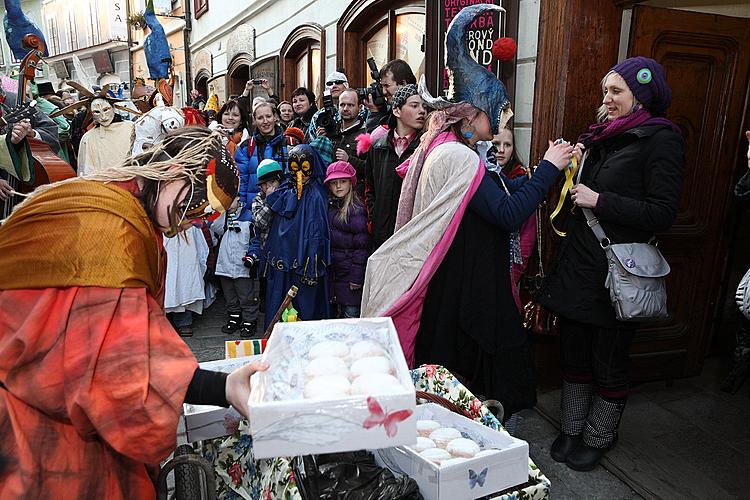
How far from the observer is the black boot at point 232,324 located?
4.86m

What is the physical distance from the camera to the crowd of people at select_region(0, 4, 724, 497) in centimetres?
129

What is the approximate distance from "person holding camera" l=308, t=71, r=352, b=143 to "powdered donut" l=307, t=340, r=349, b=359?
3754mm

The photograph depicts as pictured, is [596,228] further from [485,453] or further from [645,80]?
[485,453]

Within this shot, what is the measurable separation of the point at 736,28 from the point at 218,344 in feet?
14.1

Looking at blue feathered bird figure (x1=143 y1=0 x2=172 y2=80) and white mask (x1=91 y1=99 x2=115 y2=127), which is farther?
blue feathered bird figure (x1=143 y1=0 x2=172 y2=80)

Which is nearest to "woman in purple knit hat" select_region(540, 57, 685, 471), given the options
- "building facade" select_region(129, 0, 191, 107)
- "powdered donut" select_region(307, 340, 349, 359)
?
"powdered donut" select_region(307, 340, 349, 359)

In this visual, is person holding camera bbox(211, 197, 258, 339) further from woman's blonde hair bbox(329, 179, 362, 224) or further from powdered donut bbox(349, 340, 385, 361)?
powdered donut bbox(349, 340, 385, 361)

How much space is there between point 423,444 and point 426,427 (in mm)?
137

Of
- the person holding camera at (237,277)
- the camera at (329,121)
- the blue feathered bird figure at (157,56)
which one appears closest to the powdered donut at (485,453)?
the person holding camera at (237,277)

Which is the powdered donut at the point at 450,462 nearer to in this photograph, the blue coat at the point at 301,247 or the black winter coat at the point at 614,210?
the black winter coat at the point at 614,210

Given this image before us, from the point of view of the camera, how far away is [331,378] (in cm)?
126

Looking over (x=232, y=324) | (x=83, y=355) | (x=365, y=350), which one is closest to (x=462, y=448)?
(x=365, y=350)

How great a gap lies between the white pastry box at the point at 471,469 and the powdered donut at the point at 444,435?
74 millimetres

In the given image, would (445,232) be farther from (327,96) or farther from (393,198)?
(327,96)
